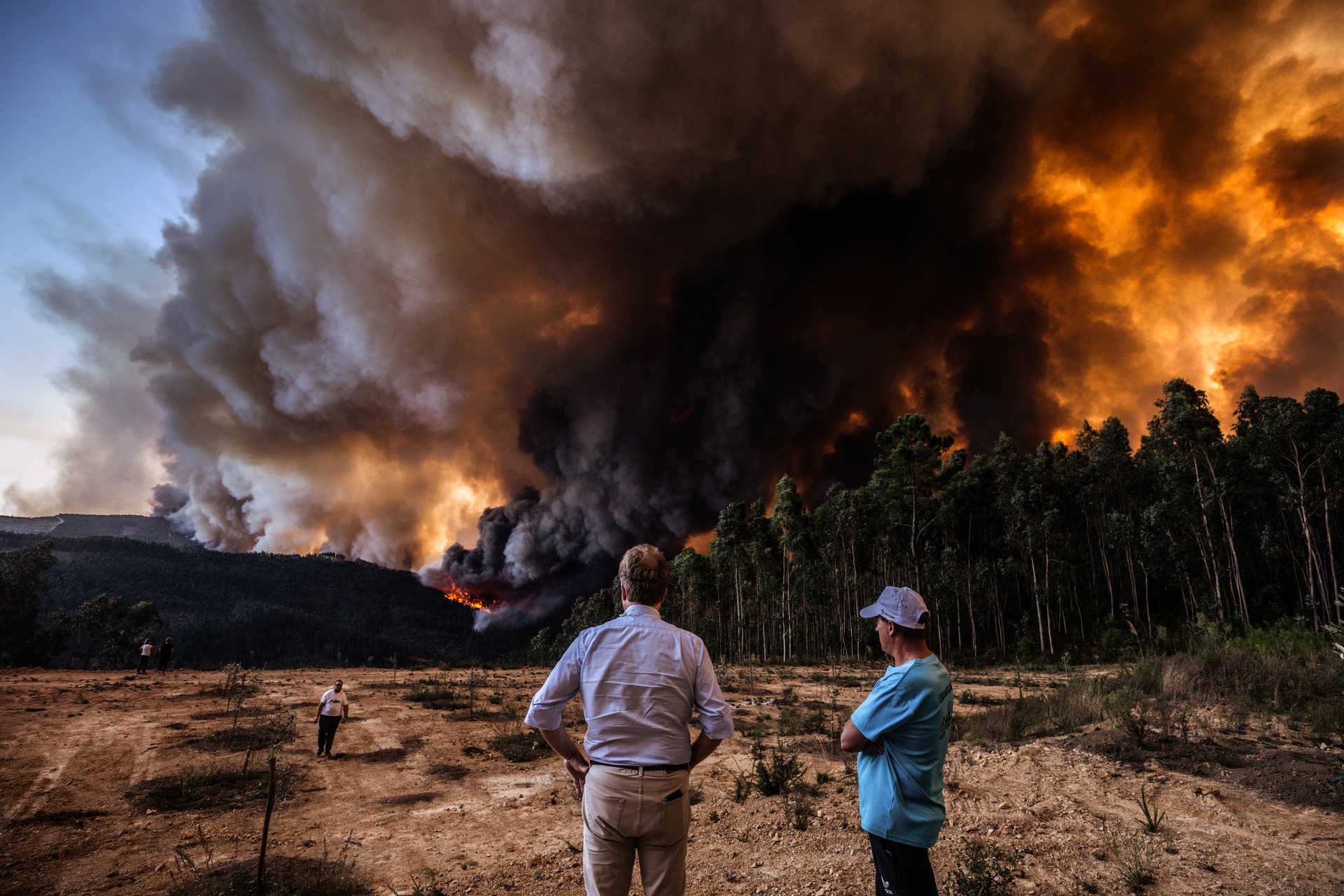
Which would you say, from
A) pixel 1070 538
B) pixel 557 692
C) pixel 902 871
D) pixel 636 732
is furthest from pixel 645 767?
pixel 1070 538

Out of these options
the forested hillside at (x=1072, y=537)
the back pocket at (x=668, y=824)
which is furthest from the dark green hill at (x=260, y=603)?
the back pocket at (x=668, y=824)

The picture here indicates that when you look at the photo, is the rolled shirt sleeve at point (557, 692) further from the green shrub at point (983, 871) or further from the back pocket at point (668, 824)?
the green shrub at point (983, 871)

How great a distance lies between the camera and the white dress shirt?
2717 mm

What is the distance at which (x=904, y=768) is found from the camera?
2965 mm

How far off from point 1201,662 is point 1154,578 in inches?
1433

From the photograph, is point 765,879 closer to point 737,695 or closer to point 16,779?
point 16,779

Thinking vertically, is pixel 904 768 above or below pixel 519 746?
above

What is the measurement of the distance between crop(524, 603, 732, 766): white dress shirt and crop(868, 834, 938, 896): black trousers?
1.08 meters

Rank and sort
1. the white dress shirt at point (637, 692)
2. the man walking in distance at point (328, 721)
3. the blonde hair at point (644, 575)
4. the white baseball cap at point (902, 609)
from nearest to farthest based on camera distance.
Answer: the white dress shirt at point (637, 692)
the blonde hair at point (644, 575)
the white baseball cap at point (902, 609)
the man walking in distance at point (328, 721)

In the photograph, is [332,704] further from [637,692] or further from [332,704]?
[637,692]

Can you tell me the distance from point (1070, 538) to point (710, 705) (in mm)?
48971

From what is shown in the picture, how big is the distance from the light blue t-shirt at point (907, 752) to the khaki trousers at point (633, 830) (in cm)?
102

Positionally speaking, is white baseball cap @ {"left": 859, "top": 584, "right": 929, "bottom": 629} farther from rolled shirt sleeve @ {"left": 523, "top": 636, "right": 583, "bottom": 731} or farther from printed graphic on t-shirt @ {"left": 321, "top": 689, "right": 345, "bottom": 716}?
printed graphic on t-shirt @ {"left": 321, "top": 689, "right": 345, "bottom": 716}

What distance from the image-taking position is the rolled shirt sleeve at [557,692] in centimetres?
288
